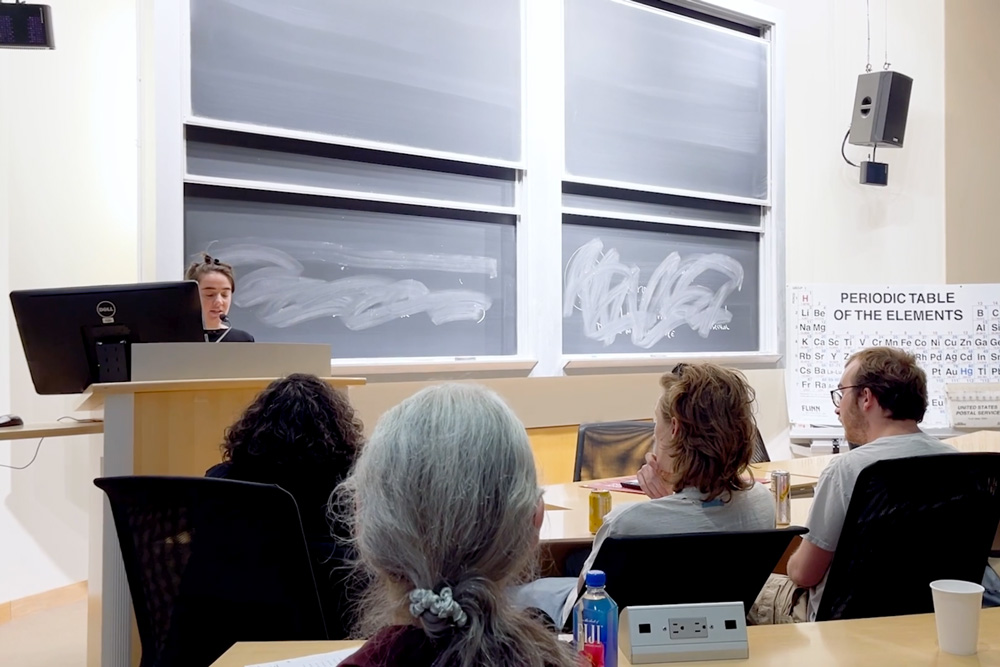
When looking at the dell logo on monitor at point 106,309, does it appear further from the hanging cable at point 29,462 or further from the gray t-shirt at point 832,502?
the gray t-shirt at point 832,502

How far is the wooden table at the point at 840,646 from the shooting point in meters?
1.33

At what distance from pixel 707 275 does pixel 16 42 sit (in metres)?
4.21

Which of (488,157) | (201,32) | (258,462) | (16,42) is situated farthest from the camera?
(488,157)

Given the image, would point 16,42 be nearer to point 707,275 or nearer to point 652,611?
point 652,611

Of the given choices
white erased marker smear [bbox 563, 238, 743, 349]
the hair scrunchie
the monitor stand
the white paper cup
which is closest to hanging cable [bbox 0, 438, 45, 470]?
the monitor stand

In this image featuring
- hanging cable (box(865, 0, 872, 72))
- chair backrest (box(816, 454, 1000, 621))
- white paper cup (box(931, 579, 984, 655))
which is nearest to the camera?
white paper cup (box(931, 579, 984, 655))

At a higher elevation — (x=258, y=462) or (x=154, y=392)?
(x=154, y=392)

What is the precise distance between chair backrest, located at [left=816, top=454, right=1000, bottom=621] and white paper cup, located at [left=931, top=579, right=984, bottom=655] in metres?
0.55

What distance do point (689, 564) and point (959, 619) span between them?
435 mm

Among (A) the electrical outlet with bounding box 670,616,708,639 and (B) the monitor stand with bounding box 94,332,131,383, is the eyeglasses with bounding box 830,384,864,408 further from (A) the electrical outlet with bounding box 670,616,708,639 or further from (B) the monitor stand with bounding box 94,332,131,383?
(B) the monitor stand with bounding box 94,332,131,383

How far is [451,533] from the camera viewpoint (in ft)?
3.17

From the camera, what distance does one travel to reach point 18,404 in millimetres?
4020

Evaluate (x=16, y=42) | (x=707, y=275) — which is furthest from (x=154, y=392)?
(x=707, y=275)

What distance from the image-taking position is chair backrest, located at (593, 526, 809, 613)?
1537 millimetres
